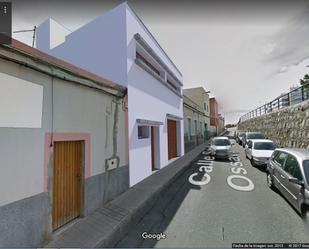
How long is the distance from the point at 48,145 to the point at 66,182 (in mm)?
1157

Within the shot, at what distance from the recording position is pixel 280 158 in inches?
239

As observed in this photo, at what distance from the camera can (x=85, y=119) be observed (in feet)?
15.4

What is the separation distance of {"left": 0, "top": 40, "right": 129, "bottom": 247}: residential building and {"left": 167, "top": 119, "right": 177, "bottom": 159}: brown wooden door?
24.5 feet

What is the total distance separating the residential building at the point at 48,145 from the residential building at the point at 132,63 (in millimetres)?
1644

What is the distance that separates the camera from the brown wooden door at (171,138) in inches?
506

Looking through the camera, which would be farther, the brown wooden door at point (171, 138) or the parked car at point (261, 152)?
the brown wooden door at point (171, 138)

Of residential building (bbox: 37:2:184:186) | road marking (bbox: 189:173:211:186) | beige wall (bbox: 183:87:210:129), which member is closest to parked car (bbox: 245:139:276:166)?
road marking (bbox: 189:173:211:186)

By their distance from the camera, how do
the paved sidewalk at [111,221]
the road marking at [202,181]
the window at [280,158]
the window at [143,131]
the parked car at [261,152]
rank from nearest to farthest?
the paved sidewalk at [111,221]
the window at [280,158]
the road marking at [202,181]
the window at [143,131]
the parked car at [261,152]

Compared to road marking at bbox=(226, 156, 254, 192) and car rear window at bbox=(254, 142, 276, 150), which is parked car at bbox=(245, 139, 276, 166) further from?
road marking at bbox=(226, 156, 254, 192)

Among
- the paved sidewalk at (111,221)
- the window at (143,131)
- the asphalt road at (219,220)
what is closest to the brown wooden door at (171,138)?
the window at (143,131)

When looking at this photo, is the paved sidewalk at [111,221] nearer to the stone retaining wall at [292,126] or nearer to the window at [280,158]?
the window at [280,158]

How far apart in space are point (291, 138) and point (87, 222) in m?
13.0

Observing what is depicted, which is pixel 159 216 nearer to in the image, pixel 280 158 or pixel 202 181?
pixel 202 181

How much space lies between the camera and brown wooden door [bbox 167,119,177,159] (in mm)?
12859
